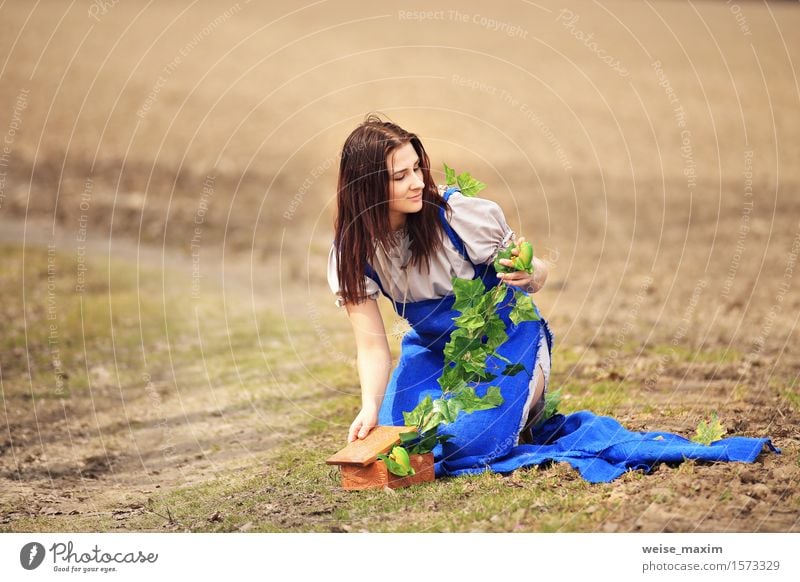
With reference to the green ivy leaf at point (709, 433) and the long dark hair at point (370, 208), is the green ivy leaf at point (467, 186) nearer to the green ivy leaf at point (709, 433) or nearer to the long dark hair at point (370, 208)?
the long dark hair at point (370, 208)

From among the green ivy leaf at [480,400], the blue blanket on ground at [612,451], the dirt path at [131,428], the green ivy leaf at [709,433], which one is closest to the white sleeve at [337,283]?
the green ivy leaf at [480,400]

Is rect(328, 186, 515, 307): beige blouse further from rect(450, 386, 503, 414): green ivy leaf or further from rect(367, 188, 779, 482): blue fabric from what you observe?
rect(450, 386, 503, 414): green ivy leaf

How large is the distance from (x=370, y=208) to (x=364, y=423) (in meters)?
1.05

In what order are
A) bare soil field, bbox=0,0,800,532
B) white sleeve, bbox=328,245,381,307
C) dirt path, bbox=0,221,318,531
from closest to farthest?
white sleeve, bbox=328,245,381,307
bare soil field, bbox=0,0,800,532
dirt path, bbox=0,221,318,531

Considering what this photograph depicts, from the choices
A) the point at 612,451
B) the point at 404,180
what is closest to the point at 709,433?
the point at 612,451

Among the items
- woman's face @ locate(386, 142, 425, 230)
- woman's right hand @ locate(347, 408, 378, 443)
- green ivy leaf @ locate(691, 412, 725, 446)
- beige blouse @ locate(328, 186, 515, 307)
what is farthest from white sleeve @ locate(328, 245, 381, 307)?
green ivy leaf @ locate(691, 412, 725, 446)

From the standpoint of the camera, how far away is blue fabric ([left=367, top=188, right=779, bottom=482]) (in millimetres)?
4570

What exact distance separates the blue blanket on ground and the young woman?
9 cm

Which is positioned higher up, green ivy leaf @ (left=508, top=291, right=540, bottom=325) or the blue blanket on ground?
green ivy leaf @ (left=508, top=291, right=540, bottom=325)

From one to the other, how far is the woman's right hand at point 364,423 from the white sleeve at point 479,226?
908 millimetres

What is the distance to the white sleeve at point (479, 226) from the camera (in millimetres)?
4684

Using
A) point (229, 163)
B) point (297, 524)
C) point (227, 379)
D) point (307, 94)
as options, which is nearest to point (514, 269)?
point (297, 524)

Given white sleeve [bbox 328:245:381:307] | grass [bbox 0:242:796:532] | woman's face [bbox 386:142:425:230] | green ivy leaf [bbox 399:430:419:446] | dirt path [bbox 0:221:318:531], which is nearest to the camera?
grass [bbox 0:242:796:532]
